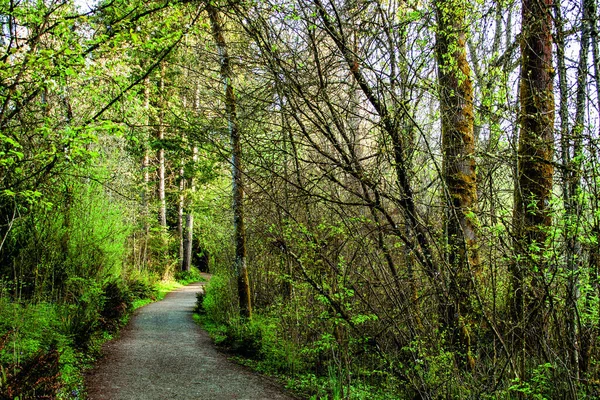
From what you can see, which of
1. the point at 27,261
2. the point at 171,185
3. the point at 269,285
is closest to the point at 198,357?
the point at 269,285

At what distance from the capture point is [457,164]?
4977 mm

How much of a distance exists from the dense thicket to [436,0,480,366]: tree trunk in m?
0.04

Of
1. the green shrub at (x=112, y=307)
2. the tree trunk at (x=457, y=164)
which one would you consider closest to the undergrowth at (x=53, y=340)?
the green shrub at (x=112, y=307)

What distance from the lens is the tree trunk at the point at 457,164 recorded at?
3.75 metres

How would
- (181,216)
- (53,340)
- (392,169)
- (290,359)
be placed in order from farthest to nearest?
1. (181,216)
2. (290,359)
3. (53,340)
4. (392,169)

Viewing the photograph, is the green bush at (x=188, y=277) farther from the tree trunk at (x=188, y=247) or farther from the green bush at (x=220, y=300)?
the green bush at (x=220, y=300)

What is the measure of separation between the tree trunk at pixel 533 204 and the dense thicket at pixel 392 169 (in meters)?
0.04

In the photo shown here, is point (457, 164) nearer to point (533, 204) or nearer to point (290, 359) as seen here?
point (533, 204)

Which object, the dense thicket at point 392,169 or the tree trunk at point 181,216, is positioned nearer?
the dense thicket at point 392,169

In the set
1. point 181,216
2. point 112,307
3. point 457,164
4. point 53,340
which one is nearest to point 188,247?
point 181,216

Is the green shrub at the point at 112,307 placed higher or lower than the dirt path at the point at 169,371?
higher

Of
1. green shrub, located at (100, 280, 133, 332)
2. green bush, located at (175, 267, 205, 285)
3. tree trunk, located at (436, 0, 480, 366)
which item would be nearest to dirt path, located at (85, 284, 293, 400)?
green shrub, located at (100, 280, 133, 332)

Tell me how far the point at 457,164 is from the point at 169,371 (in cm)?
525

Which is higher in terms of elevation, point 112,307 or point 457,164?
point 457,164
